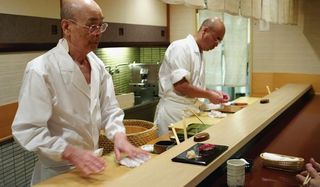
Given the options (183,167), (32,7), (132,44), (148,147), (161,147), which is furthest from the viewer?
(132,44)

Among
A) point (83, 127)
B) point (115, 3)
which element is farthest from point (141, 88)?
point (83, 127)

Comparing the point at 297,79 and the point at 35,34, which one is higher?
the point at 35,34

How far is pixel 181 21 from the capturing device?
495 centimetres

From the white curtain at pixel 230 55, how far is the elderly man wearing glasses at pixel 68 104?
3.12 meters

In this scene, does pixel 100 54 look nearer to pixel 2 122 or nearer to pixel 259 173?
pixel 2 122

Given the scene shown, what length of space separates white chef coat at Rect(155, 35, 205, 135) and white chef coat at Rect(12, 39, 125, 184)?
1.18 metres

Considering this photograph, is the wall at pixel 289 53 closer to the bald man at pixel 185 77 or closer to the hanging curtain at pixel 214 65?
the hanging curtain at pixel 214 65

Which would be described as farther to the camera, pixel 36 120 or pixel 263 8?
pixel 263 8

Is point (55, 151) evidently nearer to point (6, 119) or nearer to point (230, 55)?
point (6, 119)

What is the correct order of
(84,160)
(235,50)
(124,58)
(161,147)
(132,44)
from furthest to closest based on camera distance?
(235,50)
(124,58)
(132,44)
(161,147)
(84,160)

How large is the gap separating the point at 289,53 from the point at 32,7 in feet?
10.3

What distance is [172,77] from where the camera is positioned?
3.02 metres

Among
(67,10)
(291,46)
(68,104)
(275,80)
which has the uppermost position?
(67,10)

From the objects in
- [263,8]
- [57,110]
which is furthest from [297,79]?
[57,110]
